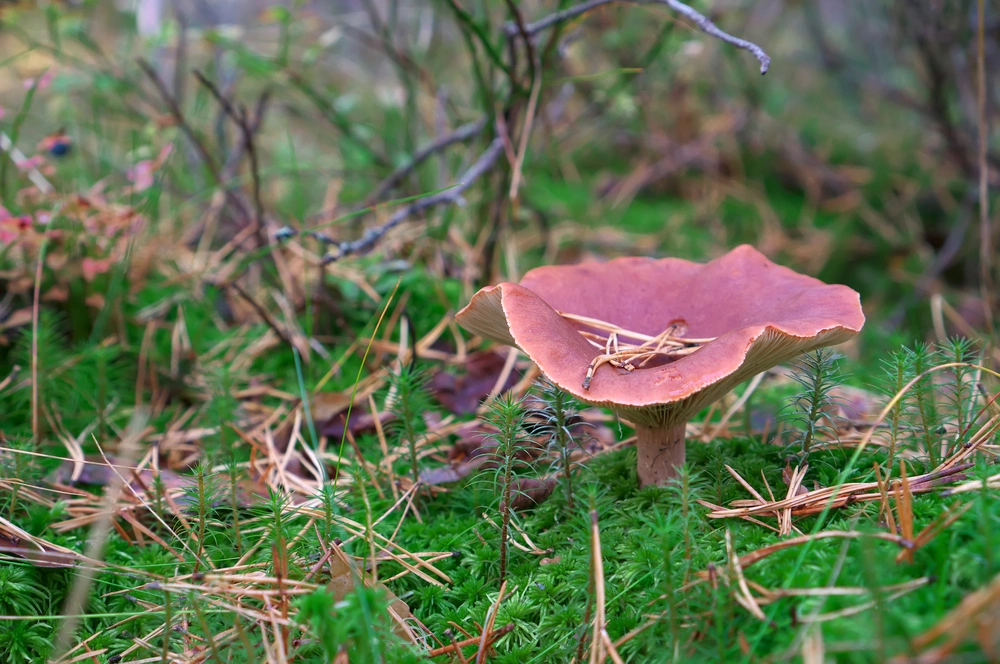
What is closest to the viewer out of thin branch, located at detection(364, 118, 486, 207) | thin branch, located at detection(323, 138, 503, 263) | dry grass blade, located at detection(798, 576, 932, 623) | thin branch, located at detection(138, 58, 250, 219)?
dry grass blade, located at detection(798, 576, 932, 623)

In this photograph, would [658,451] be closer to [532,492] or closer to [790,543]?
[532,492]

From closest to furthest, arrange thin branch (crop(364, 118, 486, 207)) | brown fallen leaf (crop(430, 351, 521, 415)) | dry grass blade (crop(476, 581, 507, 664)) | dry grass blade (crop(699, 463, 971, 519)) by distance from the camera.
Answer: dry grass blade (crop(476, 581, 507, 664))
dry grass blade (crop(699, 463, 971, 519))
brown fallen leaf (crop(430, 351, 521, 415))
thin branch (crop(364, 118, 486, 207))

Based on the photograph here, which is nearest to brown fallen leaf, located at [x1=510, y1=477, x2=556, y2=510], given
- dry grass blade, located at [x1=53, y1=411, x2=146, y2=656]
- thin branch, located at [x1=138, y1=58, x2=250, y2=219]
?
dry grass blade, located at [x1=53, y1=411, x2=146, y2=656]

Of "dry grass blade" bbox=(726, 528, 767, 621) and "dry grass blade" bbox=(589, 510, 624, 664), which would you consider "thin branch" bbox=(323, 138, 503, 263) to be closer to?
"dry grass blade" bbox=(589, 510, 624, 664)

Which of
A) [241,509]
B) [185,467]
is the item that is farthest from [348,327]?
[241,509]

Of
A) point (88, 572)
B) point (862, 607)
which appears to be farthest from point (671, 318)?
point (88, 572)

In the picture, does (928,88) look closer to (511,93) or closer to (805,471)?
(511,93)

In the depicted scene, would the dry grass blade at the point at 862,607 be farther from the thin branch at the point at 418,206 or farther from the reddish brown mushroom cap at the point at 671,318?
the thin branch at the point at 418,206
